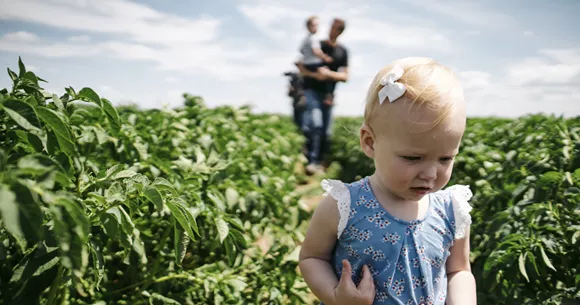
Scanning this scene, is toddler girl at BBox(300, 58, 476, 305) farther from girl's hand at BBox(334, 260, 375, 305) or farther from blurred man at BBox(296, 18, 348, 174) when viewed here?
blurred man at BBox(296, 18, 348, 174)

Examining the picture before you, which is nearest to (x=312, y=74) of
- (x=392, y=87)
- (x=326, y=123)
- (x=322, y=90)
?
(x=322, y=90)

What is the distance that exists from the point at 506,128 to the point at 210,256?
2710mm

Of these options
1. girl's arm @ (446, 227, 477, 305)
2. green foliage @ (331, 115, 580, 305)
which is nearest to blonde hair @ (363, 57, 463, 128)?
green foliage @ (331, 115, 580, 305)

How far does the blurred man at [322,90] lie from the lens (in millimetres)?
7543

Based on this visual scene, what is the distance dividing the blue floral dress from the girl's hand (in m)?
0.06

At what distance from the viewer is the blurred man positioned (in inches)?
297

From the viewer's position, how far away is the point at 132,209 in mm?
1378

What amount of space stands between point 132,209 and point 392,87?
0.78m

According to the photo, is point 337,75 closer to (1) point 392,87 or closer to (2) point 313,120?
(2) point 313,120

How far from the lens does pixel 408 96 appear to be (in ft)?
4.67

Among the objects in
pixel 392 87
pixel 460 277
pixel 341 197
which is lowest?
pixel 460 277

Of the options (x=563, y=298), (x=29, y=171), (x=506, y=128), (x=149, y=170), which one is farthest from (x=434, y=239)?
(x=506, y=128)

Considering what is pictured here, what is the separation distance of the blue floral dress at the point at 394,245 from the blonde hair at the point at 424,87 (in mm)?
262

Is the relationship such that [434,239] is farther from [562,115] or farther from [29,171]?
[562,115]
